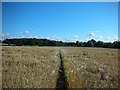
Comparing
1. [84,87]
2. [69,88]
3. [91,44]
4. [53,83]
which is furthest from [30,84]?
[91,44]

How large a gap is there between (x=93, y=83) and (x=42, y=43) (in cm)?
9434

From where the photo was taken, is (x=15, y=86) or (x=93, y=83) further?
(x=93, y=83)

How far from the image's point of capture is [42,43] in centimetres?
9988

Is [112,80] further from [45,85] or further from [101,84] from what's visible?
[45,85]

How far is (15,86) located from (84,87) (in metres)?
3.33

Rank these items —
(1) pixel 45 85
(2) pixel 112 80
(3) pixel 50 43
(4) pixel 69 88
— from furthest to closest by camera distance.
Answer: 1. (3) pixel 50 43
2. (2) pixel 112 80
3. (1) pixel 45 85
4. (4) pixel 69 88

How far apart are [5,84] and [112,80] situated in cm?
593

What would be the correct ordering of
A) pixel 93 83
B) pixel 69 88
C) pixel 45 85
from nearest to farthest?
1. pixel 69 88
2. pixel 45 85
3. pixel 93 83

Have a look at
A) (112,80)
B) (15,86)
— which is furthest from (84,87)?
(15,86)

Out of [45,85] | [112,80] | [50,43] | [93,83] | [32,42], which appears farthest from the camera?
[50,43]

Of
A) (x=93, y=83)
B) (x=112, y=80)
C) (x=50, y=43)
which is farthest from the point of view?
(x=50, y=43)

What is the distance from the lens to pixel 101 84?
266 inches

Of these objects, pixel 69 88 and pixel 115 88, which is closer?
pixel 69 88

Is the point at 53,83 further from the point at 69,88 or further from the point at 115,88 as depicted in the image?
the point at 115,88
